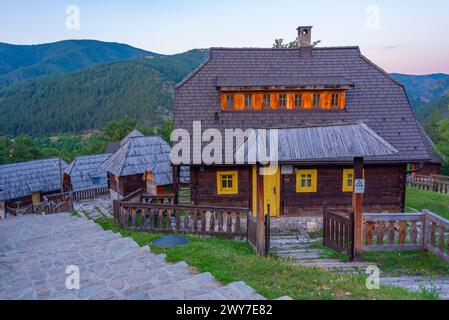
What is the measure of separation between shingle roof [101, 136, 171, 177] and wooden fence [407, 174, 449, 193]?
15.6m

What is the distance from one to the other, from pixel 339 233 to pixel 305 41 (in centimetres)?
1010

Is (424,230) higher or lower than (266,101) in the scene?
lower

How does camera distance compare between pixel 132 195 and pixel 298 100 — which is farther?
pixel 298 100

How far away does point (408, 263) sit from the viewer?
7.45m

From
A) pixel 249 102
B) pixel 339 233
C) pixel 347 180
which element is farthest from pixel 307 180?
pixel 339 233

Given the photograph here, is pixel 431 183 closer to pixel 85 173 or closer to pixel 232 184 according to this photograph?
pixel 232 184

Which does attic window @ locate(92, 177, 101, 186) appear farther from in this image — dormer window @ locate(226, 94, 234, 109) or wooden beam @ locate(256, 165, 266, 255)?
wooden beam @ locate(256, 165, 266, 255)

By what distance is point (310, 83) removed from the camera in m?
13.7

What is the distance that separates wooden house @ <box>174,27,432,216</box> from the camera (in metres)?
13.2

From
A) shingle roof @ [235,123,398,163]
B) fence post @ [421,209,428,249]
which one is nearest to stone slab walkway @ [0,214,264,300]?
shingle roof @ [235,123,398,163]

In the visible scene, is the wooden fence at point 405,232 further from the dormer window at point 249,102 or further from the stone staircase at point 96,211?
the stone staircase at point 96,211

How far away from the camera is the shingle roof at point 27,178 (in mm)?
31848

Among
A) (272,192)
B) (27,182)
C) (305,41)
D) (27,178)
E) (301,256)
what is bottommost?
(27,182)
